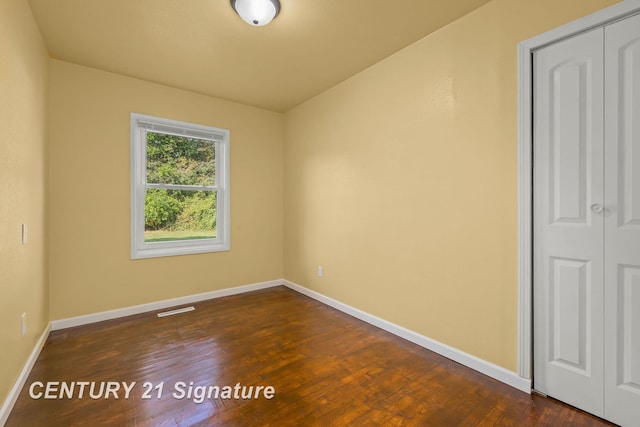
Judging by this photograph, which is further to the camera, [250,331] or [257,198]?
[257,198]

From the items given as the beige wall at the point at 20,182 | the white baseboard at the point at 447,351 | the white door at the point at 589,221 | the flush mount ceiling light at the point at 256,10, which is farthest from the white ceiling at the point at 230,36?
the white baseboard at the point at 447,351

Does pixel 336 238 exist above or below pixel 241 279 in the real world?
above

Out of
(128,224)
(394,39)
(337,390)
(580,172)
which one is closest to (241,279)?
(128,224)

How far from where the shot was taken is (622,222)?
5.01 feet

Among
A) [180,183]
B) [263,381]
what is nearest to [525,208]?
[263,381]

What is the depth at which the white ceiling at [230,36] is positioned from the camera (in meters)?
2.08

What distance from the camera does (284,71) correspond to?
3033 mm

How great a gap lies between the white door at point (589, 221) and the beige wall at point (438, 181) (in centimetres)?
16

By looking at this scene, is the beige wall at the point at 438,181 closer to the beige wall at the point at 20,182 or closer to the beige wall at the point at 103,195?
the beige wall at the point at 103,195

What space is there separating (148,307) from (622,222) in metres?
4.12

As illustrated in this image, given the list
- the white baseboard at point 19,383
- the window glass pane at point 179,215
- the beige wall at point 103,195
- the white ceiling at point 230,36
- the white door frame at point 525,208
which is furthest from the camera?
the window glass pane at point 179,215

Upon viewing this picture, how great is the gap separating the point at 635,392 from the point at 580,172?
1.19 metres

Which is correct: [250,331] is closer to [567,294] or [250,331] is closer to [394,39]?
[567,294]

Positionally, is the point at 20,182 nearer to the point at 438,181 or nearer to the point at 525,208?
the point at 438,181
